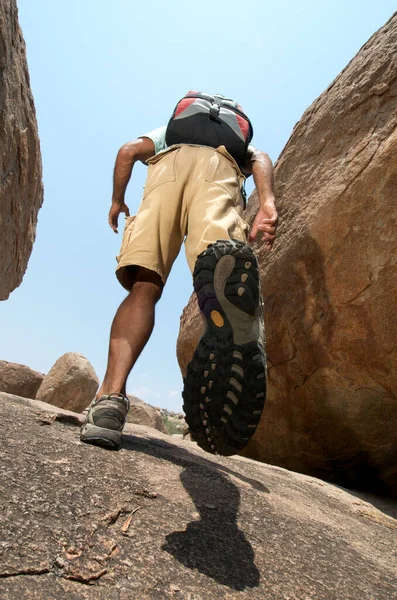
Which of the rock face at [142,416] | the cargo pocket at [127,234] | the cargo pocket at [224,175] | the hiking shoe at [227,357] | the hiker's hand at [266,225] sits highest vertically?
the cargo pocket at [224,175]

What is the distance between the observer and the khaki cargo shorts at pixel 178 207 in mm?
2303

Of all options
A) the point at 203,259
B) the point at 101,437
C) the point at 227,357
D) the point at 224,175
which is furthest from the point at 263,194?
the point at 101,437

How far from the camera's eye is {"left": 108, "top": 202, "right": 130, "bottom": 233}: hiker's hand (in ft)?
9.59

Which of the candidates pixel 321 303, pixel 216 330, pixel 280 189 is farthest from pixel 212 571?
pixel 280 189

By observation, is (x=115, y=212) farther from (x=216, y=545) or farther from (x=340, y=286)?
(x=216, y=545)

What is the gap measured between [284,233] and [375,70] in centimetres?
118

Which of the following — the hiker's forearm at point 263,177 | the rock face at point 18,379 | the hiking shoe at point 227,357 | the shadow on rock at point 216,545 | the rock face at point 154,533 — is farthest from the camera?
the rock face at point 18,379

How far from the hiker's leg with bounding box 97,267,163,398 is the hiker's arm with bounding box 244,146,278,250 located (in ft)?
1.77

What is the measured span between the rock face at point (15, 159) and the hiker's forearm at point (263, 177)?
216 centimetres

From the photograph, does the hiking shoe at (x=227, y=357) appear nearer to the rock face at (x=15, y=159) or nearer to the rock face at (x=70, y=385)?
the rock face at (x=15, y=159)

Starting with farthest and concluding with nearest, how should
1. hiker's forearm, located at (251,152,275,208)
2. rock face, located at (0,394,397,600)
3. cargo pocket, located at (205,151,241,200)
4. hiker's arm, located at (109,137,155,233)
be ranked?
1. hiker's arm, located at (109,137,155,233)
2. hiker's forearm, located at (251,152,275,208)
3. cargo pocket, located at (205,151,241,200)
4. rock face, located at (0,394,397,600)

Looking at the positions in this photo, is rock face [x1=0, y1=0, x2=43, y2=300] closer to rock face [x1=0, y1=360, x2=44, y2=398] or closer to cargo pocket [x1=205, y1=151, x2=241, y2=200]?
cargo pocket [x1=205, y1=151, x2=241, y2=200]

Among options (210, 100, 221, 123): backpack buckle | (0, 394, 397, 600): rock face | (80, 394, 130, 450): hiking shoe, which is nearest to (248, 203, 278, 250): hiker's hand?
(210, 100, 221, 123): backpack buckle

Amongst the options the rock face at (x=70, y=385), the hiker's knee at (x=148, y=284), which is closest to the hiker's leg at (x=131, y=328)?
the hiker's knee at (x=148, y=284)
